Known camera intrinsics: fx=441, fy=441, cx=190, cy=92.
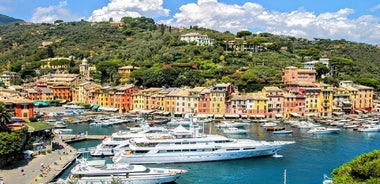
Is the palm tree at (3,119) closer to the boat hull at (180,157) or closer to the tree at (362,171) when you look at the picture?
the boat hull at (180,157)

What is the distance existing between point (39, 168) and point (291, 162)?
81.8ft

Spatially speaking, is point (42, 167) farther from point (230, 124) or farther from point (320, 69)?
point (320, 69)

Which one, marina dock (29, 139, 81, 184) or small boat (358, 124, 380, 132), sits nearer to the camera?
marina dock (29, 139, 81, 184)

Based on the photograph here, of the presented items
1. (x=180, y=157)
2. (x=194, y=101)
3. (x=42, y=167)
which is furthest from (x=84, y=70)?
(x=42, y=167)

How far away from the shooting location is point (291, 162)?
4606cm

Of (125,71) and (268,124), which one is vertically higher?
(125,71)

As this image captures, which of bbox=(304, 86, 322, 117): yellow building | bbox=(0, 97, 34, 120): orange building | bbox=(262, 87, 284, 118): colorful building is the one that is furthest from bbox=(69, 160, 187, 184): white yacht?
bbox=(304, 86, 322, 117): yellow building

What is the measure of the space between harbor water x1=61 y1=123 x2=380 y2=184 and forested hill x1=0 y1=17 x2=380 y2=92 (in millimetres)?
31440

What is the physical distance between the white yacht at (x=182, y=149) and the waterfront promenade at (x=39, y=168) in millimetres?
5312

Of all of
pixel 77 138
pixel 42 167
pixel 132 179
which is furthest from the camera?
pixel 77 138

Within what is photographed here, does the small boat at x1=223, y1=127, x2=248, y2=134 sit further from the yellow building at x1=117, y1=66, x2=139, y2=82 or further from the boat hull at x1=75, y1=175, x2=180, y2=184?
the yellow building at x1=117, y1=66, x2=139, y2=82

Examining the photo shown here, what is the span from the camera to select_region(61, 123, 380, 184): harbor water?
4016 centimetres

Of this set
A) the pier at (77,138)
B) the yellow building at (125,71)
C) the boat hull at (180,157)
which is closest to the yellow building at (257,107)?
the pier at (77,138)

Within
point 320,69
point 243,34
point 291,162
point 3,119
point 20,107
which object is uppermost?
point 243,34
